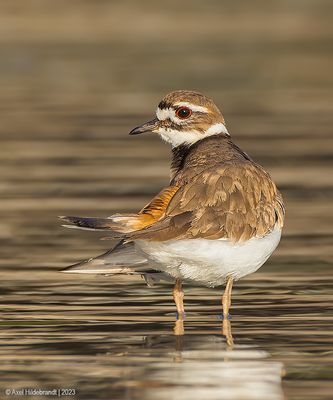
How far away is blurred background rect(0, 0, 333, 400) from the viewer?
11047 mm

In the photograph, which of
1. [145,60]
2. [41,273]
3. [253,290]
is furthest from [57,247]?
[145,60]

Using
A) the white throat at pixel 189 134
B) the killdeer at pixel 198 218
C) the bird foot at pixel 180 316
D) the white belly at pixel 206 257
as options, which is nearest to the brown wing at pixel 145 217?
the killdeer at pixel 198 218

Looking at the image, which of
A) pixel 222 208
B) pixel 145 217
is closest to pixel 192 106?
pixel 222 208

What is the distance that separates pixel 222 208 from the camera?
34.7 feet

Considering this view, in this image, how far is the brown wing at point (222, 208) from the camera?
10.2 meters

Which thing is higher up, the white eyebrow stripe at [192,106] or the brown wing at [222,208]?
the white eyebrow stripe at [192,106]

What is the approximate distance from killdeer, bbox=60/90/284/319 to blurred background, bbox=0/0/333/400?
14.9 inches

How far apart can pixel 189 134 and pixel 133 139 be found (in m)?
8.74

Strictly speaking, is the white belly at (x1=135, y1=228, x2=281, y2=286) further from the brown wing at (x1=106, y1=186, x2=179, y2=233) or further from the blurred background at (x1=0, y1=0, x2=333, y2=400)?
the blurred background at (x1=0, y1=0, x2=333, y2=400)

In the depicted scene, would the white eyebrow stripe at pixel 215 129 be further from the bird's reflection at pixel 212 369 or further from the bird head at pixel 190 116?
the bird's reflection at pixel 212 369

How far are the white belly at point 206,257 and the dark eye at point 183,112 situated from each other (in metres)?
1.31

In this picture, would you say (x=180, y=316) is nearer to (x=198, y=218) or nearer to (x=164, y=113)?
(x=198, y=218)

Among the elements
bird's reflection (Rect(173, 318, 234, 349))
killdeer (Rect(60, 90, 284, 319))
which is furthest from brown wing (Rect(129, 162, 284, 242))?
bird's reflection (Rect(173, 318, 234, 349))

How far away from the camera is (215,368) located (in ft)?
30.3
